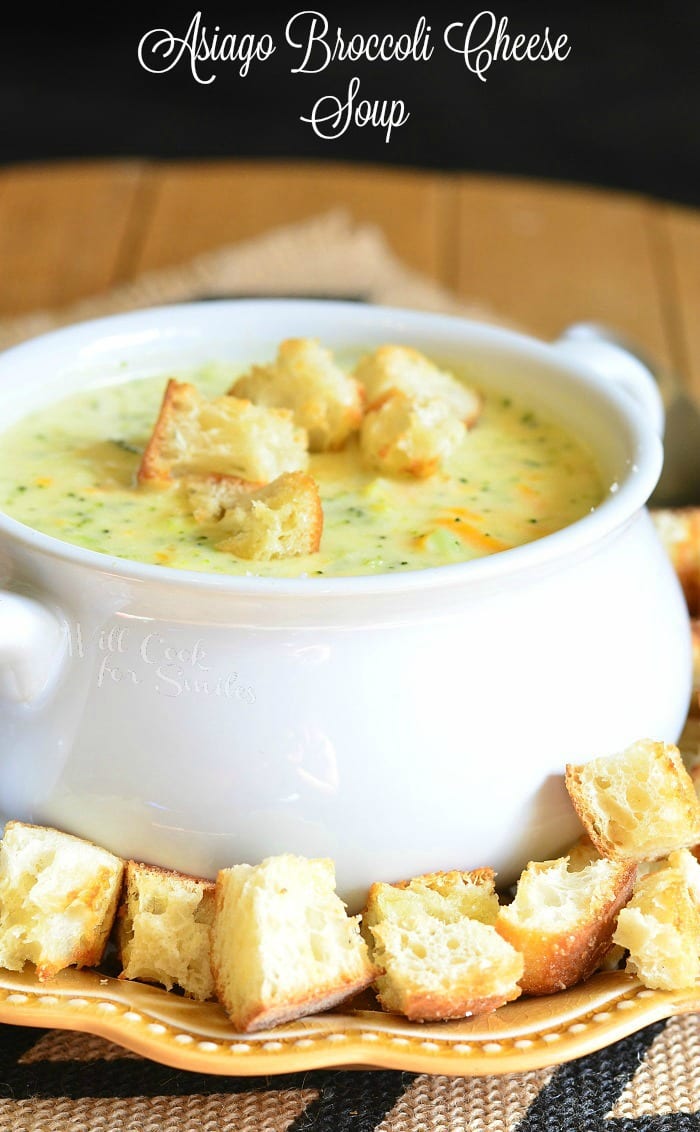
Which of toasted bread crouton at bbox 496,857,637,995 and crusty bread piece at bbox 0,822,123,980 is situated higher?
toasted bread crouton at bbox 496,857,637,995

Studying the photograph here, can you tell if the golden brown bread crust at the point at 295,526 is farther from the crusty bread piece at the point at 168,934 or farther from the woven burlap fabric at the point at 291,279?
the woven burlap fabric at the point at 291,279

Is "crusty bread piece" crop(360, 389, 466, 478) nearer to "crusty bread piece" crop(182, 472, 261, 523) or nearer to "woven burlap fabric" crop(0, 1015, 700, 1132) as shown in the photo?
"crusty bread piece" crop(182, 472, 261, 523)

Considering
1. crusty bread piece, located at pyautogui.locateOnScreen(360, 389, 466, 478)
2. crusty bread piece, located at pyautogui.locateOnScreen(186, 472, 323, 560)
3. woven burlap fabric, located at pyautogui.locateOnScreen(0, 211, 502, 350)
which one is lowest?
crusty bread piece, located at pyautogui.locateOnScreen(186, 472, 323, 560)

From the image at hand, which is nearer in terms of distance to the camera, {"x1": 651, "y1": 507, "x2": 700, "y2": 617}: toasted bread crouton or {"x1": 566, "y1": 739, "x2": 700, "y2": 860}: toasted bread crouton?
{"x1": 566, "y1": 739, "x2": 700, "y2": 860}: toasted bread crouton

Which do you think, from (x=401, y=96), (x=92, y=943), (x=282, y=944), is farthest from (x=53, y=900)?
(x=401, y=96)

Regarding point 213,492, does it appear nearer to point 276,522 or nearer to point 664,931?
point 276,522

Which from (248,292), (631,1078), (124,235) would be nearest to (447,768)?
(631,1078)

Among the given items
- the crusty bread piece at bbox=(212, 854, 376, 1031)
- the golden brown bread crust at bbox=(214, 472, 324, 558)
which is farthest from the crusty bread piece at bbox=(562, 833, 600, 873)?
the golden brown bread crust at bbox=(214, 472, 324, 558)
